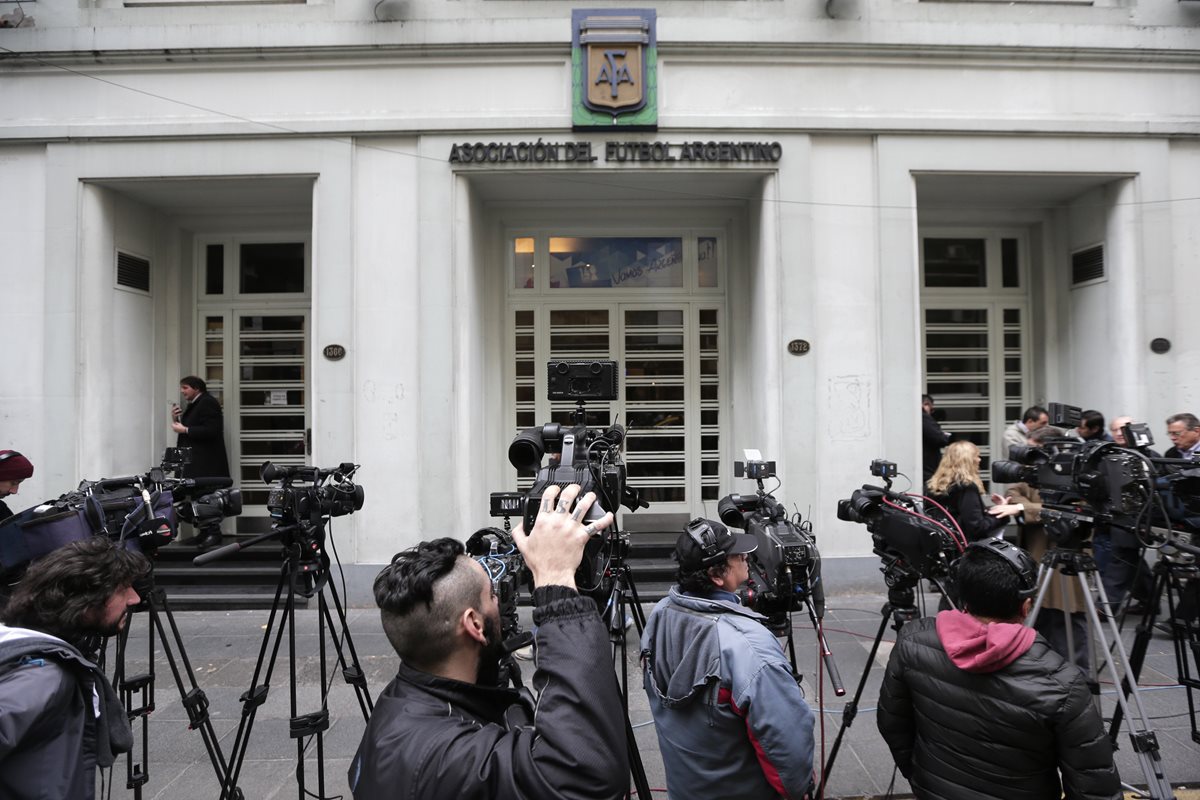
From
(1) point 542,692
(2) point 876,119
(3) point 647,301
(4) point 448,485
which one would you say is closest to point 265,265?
(4) point 448,485

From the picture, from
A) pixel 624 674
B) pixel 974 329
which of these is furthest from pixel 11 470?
pixel 974 329

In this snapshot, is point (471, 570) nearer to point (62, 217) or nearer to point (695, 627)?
point (695, 627)

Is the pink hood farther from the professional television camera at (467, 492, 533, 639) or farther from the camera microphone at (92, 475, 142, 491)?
the camera microphone at (92, 475, 142, 491)

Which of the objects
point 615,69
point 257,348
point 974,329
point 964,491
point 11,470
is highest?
point 615,69

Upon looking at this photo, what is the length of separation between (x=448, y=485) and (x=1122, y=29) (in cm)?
895

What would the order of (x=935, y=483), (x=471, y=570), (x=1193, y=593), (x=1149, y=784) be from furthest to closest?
1. (x=935, y=483)
2. (x=1193, y=593)
3. (x=1149, y=784)
4. (x=471, y=570)

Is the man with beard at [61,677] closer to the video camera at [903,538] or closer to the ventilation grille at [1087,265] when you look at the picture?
the video camera at [903,538]

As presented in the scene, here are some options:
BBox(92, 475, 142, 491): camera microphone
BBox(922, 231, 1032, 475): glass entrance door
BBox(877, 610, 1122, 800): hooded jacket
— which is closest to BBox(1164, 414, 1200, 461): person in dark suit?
BBox(922, 231, 1032, 475): glass entrance door

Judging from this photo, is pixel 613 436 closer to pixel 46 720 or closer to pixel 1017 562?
pixel 1017 562

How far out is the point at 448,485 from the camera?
24.1 ft

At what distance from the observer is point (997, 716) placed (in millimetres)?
2209

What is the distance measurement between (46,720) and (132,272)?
25.7 feet

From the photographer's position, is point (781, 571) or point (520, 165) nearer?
point (781, 571)

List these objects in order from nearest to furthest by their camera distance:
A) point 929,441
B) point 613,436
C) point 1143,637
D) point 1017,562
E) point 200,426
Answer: point 1017,562 < point 613,436 < point 1143,637 < point 929,441 < point 200,426
